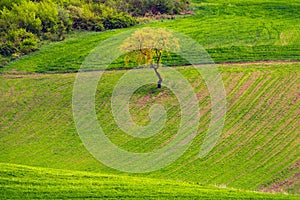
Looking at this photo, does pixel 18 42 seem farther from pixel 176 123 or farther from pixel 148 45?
pixel 176 123

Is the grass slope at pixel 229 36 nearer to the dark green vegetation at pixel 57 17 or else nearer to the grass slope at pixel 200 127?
the dark green vegetation at pixel 57 17

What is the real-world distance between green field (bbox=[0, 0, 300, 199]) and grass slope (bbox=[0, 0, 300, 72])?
6.0 inches

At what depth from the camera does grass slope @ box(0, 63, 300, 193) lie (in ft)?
149

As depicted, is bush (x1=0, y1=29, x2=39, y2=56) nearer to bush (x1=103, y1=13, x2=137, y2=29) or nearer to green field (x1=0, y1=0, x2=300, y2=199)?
green field (x1=0, y1=0, x2=300, y2=199)

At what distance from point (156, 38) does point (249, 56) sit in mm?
15708

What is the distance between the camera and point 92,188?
38719mm

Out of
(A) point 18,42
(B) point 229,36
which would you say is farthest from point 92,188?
(B) point 229,36

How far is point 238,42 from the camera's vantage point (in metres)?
73.1

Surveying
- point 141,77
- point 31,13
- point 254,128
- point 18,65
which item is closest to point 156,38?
point 141,77

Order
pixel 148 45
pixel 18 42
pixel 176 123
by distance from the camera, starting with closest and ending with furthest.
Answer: pixel 176 123 < pixel 148 45 < pixel 18 42

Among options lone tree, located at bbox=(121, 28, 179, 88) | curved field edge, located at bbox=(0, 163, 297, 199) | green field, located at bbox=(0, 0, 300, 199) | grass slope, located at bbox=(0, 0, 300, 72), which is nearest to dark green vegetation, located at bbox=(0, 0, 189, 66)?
green field, located at bbox=(0, 0, 300, 199)

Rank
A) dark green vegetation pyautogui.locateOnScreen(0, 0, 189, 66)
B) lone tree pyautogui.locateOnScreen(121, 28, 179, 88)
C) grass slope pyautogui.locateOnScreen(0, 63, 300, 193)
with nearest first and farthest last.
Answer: grass slope pyautogui.locateOnScreen(0, 63, 300, 193)
lone tree pyautogui.locateOnScreen(121, 28, 179, 88)
dark green vegetation pyautogui.locateOnScreen(0, 0, 189, 66)

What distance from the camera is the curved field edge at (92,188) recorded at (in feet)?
125

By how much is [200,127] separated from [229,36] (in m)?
26.7
